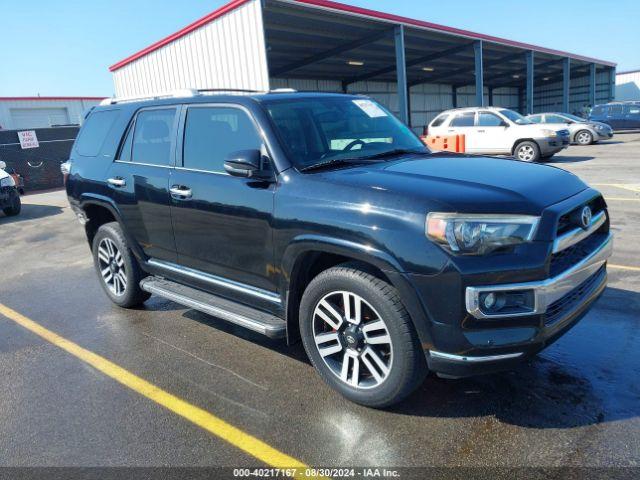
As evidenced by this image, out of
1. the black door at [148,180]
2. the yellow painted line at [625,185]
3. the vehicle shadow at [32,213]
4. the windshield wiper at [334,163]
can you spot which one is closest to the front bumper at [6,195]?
the vehicle shadow at [32,213]

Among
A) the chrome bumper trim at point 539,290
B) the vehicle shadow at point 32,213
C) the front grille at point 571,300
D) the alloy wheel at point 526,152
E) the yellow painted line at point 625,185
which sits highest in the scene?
the chrome bumper trim at point 539,290

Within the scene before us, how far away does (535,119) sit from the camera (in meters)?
19.7

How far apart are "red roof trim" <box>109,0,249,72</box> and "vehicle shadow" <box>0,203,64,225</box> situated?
7.74 m

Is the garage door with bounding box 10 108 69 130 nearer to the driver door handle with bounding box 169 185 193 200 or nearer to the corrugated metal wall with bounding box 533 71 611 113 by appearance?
the driver door handle with bounding box 169 185 193 200

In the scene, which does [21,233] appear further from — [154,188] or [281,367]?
[281,367]

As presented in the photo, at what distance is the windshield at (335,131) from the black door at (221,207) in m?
0.24

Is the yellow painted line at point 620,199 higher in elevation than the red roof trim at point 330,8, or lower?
lower

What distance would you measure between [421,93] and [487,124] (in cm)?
2691

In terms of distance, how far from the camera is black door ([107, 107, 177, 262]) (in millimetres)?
4184

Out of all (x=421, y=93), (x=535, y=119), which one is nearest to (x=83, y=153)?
(x=535, y=119)

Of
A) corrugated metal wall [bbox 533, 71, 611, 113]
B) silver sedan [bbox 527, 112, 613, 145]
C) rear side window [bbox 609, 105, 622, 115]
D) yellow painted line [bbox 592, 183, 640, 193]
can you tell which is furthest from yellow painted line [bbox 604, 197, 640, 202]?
corrugated metal wall [bbox 533, 71, 611, 113]

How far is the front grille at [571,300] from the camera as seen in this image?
8.82 ft

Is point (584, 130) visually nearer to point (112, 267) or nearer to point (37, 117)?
point (112, 267)

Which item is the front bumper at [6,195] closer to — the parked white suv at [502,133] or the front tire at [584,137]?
the parked white suv at [502,133]
